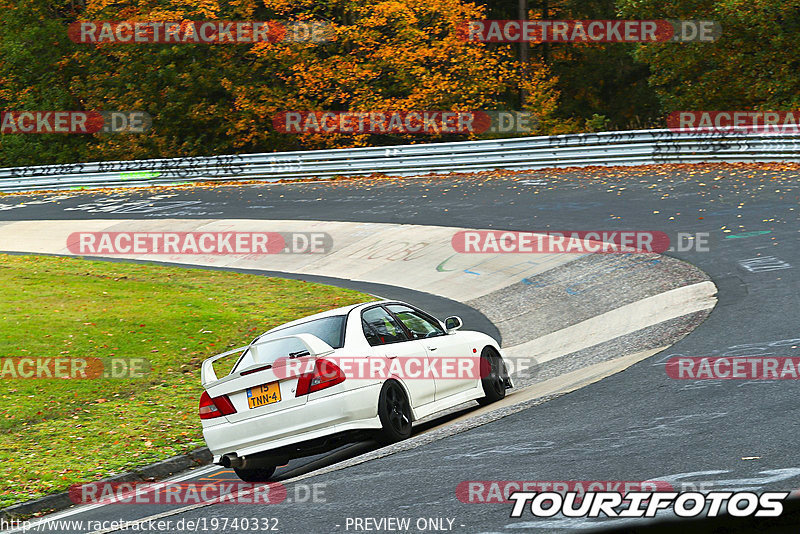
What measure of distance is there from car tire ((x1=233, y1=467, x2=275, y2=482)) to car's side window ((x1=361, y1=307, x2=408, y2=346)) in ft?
4.88

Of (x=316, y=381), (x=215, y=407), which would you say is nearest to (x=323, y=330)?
(x=316, y=381)

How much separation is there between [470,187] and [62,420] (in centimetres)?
1757

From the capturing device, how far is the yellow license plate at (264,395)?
27.1 ft

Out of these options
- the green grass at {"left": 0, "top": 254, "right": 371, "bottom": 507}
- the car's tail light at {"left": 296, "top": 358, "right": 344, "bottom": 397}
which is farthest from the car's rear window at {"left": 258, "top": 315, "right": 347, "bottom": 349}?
the green grass at {"left": 0, "top": 254, "right": 371, "bottom": 507}

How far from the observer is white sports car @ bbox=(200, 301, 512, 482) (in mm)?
8156

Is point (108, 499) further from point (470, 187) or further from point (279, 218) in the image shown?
point (470, 187)

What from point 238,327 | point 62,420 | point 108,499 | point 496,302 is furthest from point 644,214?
point 108,499

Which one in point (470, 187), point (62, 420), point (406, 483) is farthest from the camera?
point (470, 187)

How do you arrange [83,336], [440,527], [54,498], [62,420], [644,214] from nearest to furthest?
[440,527] < [54,498] < [62,420] < [83,336] < [644,214]

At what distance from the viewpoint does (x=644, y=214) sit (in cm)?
2034

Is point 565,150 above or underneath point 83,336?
above

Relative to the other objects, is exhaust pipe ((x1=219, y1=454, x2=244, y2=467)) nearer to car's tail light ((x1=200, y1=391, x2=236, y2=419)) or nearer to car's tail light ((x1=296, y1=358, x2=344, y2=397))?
car's tail light ((x1=200, y1=391, x2=236, y2=419))

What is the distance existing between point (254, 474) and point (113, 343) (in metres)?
6.52

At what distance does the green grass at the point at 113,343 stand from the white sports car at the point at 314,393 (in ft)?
4.95
